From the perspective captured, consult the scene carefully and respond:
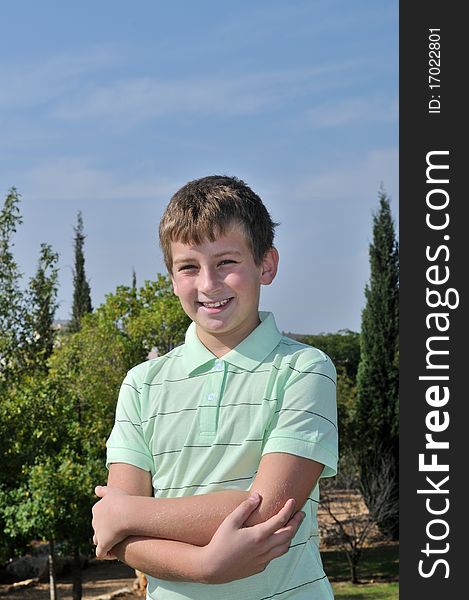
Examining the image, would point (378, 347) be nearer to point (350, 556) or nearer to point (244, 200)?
point (350, 556)

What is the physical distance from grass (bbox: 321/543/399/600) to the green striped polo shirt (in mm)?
12036

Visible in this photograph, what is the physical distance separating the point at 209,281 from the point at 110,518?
1.83 feet

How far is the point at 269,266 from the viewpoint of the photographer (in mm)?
2100

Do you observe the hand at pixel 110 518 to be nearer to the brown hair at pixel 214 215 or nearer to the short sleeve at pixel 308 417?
the short sleeve at pixel 308 417

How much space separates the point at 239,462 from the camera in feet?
6.31

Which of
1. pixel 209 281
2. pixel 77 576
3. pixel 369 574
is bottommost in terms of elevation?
pixel 369 574

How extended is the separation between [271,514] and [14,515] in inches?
370

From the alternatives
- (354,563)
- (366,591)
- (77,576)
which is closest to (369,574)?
(354,563)

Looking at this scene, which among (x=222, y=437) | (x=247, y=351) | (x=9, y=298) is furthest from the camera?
(x=9, y=298)

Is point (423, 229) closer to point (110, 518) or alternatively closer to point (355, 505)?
point (110, 518)

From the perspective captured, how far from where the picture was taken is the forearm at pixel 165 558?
1841 mm

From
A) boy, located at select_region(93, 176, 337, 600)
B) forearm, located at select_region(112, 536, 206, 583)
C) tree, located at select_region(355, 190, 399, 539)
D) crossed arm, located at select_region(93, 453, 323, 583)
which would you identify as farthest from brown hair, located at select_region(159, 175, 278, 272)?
tree, located at select_region(355, 190, 399, 539)

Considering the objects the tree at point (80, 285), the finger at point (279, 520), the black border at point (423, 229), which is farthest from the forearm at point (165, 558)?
the tree at point (80, 285)

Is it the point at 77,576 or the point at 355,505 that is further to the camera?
the point at 355,505
